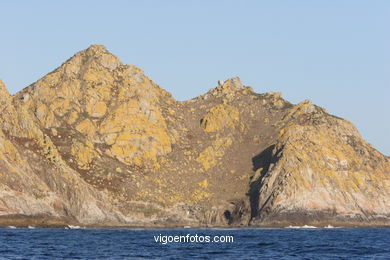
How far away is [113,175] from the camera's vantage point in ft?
640

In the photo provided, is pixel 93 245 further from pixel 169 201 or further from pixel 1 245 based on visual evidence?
pixel 169 201

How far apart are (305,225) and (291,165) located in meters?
20.3

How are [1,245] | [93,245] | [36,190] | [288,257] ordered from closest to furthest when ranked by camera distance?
[288,257], [1,245], [93,245], [36,190]

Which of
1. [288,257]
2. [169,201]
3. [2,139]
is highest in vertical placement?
[2,139]

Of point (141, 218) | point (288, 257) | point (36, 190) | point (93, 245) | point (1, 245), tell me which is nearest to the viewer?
point (288, 257)

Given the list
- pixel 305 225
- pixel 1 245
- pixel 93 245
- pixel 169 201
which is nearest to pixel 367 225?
pixel 305 225

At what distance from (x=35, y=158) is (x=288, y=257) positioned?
107501 millimetres

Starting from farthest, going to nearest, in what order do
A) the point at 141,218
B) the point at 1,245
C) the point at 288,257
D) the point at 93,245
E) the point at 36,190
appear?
the point at 141,218 < the point at 36,190 < the point at 93,245 < the point at 1,245 < the point at 288,257

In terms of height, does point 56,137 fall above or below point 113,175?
above

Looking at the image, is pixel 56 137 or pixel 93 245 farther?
pixel 56 137

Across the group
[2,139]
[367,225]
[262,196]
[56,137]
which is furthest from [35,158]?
[367,225]

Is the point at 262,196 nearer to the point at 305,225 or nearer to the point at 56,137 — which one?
the point at 305,225

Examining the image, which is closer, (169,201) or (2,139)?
(2,139)

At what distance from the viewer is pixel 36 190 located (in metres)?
163
